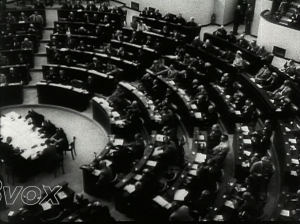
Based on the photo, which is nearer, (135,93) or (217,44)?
(135,93)

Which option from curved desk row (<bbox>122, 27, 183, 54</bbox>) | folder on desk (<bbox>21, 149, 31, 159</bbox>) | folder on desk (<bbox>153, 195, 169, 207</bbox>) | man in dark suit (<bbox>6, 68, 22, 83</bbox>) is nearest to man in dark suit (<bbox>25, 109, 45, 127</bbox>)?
folder on desk (<bbox>21, 149, 31, 159</bbox>)

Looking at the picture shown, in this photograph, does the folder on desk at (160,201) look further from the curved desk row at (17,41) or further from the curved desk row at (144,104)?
the curved desk row at (17,41)

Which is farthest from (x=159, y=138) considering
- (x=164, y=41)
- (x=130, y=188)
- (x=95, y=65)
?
(x=164, y=41)

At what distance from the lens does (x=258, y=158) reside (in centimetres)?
1199

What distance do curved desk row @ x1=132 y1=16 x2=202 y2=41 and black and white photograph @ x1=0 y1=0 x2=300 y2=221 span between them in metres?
0.06

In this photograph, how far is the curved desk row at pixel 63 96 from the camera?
58.3 feet

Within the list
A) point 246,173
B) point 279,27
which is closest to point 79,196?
point 246,173

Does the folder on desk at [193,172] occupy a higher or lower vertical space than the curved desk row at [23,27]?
higher

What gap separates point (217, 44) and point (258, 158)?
10.4m

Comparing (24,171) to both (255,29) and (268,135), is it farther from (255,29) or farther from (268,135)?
(255,29)

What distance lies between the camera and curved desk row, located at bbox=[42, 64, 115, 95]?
18422 mm

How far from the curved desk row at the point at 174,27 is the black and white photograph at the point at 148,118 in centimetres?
6

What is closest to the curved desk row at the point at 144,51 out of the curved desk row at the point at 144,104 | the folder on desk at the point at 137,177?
the curved desk row at the point at 144,104

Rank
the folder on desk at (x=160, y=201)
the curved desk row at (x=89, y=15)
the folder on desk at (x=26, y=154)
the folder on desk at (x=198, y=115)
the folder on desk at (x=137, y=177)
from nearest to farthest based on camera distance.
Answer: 1. the folder on desk at (x=160, y=201)
2. the folder on desk at (x=137, y=177)
3. the folder on desk at (x=26, y=154)
4. the folder on desk at (x=198, y=115)
5. the curved desk row at (x=89, y=15)
